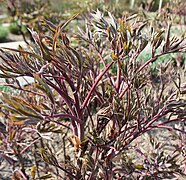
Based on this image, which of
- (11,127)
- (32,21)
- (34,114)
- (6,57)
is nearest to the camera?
(34,114)

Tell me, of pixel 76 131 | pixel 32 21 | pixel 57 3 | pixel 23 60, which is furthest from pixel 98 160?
pixel 57 3

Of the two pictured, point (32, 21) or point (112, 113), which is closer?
point (112, 113)

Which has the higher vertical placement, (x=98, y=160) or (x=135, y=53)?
(x=135, y=53)

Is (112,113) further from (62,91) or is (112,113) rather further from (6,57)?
(6,57)

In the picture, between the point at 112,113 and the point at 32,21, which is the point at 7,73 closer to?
the point at 112,113

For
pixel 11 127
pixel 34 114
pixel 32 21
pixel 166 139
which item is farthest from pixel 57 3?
pixel 34 114

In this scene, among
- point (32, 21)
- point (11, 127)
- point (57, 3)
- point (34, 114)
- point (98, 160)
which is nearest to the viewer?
point (34, 114)

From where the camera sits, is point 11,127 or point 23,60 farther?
point 11,127

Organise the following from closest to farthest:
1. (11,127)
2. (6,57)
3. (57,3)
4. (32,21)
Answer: (6,57) < (11,127) < (32,21) < (57,3)

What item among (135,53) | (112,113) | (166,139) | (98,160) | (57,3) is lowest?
(166,139)
